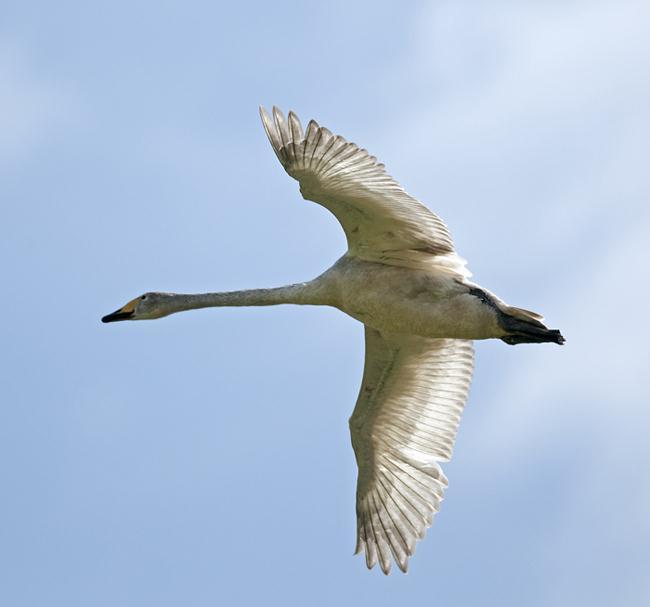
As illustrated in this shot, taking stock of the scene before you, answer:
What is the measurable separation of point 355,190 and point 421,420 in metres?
2.91

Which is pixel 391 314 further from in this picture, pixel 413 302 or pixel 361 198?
pixel 361 198

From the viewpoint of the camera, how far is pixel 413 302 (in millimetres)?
12945

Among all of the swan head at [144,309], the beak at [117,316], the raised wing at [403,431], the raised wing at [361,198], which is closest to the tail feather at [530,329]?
the raised wing at [361,198]

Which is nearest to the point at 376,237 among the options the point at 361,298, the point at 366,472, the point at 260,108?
the point at 361,298

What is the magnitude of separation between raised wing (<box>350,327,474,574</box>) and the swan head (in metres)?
2.01

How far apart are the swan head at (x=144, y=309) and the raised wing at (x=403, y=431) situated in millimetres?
2006

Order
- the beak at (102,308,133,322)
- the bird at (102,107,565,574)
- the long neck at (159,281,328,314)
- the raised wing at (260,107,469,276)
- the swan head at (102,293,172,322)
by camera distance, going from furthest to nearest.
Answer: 1. the beak at (102,308,133,322)
2. the swan head at (102,293,172,322)
3. the long neck at (159,281,328,314)
4. the bird at (102,107,565,574)
5. the raised wing at (260,107,469,276)

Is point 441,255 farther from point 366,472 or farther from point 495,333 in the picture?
point 366,472

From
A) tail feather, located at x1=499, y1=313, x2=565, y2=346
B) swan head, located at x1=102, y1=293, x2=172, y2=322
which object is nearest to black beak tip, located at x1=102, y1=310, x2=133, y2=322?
swan head, located at x1=102, y1=293, x2=172, y2=322

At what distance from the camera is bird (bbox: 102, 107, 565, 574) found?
41.4 feet

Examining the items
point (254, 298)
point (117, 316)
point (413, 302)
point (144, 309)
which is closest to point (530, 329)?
point (413, 302)

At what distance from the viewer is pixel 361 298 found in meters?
13.1

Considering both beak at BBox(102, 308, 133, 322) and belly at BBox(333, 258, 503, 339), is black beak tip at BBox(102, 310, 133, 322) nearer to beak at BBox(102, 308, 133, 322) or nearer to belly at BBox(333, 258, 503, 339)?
beak at BBox(102, 308, 133, 322)

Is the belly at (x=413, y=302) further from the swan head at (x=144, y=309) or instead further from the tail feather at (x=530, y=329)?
the swan head at (x=144, y=309)
